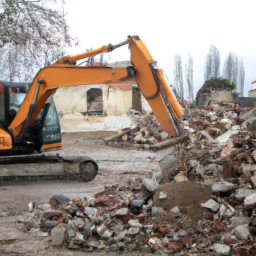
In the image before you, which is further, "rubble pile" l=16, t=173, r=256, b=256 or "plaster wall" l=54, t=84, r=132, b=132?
"plaster wall" l=54, t=84, r=132, b=132

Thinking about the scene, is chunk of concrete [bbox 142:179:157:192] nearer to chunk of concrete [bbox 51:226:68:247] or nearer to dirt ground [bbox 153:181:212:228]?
dirt ground [bbox 153:181:212:228]

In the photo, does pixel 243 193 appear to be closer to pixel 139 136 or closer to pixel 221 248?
pixel 221 248

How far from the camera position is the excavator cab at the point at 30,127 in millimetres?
7953

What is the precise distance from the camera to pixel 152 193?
18.6 feet

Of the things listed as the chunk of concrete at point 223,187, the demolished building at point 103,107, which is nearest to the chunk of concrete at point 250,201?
the chunk of concrete at point 223,187

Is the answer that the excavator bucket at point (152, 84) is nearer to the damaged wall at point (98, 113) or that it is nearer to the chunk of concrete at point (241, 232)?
the chunk of concrete at point (241, 232)

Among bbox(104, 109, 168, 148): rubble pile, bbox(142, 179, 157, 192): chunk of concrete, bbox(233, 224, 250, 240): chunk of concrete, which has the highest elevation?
bbox(104, 109, 168, 148): rubble pile

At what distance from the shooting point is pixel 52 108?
29.3ft

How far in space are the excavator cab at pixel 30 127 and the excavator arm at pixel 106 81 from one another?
23 cm

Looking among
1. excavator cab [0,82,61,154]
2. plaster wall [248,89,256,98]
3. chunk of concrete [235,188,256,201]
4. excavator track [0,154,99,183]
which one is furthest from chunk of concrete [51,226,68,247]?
plaster wall [248,89,256,98]

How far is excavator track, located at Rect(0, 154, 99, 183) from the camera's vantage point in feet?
26.7

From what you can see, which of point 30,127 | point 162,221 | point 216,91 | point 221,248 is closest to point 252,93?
point 216,91

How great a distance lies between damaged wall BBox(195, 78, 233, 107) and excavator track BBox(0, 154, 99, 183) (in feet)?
63.8

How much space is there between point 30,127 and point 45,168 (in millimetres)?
1055
